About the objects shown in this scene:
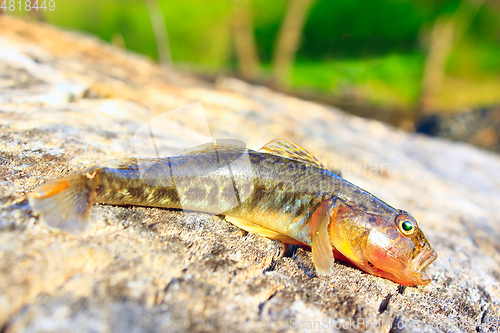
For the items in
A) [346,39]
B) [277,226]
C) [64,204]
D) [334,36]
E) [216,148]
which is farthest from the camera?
[334,36]

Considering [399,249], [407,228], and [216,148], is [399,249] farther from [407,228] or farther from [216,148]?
[216,148]

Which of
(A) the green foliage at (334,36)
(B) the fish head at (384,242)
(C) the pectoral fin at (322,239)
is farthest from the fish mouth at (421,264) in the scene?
(A) the green foliage at (334,36)

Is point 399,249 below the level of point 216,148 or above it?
below

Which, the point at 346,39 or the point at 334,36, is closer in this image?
the point at 346,39

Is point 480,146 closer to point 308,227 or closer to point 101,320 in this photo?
point 308,227

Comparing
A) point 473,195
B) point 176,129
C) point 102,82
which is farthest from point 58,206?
point 473,195

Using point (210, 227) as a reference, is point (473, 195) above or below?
below

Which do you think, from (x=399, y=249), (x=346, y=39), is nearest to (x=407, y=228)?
(x=399, y=249)

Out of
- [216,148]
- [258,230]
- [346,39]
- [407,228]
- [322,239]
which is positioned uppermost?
[346,39]
